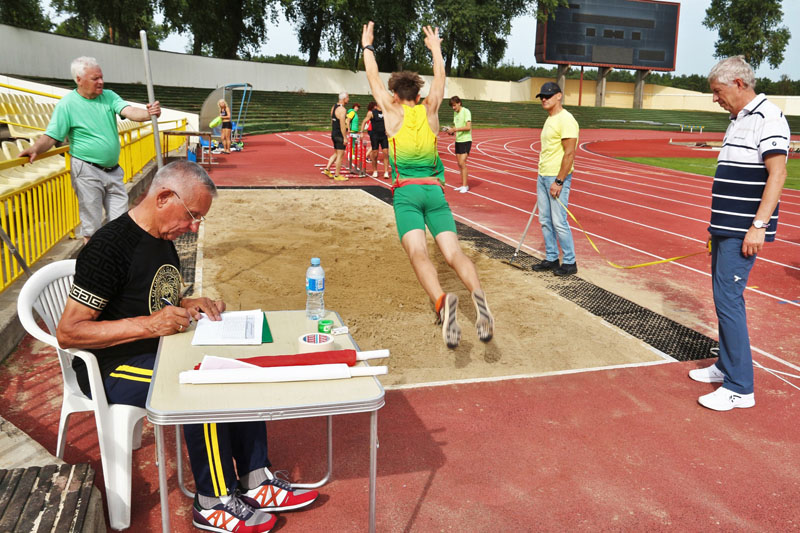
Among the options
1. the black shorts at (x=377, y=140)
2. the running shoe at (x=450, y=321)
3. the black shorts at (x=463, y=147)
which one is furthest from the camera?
the black shorts at (x=377, y=140)

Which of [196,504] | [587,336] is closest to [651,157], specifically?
[587,336]

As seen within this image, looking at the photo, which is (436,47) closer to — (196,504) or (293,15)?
(196,504)

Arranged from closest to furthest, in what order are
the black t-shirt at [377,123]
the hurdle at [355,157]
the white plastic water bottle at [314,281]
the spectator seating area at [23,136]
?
the white plastic water bottle at [314,281], the spectator seating area at [23,136], the black t-shirt at [377,123], the hurdle at [355,157]

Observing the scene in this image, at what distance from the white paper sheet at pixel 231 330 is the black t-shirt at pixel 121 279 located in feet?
0.89

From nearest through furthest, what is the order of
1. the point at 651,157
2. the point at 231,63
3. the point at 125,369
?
the point at 125,369
the point at 651,157
the point at 231,63

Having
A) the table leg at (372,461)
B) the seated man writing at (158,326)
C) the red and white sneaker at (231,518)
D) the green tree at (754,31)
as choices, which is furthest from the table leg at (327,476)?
the green tree at (754,31)

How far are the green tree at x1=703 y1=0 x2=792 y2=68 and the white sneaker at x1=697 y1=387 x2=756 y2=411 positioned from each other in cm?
8156

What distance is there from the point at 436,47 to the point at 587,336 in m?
2.73

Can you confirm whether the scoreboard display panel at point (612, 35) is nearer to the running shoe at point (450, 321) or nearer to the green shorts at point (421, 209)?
the green shorts at point (421, 209)

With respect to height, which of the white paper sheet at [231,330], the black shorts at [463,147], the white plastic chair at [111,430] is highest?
the black shorts at [463,147]

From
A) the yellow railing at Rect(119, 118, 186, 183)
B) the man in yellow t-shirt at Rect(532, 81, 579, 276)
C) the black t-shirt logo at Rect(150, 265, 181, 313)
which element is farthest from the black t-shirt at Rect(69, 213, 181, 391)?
the yellow railing at Rect(119, 118, 186, 183)

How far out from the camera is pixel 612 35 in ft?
183

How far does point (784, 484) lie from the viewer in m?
3.24

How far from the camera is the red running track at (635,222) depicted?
20.6 feet
